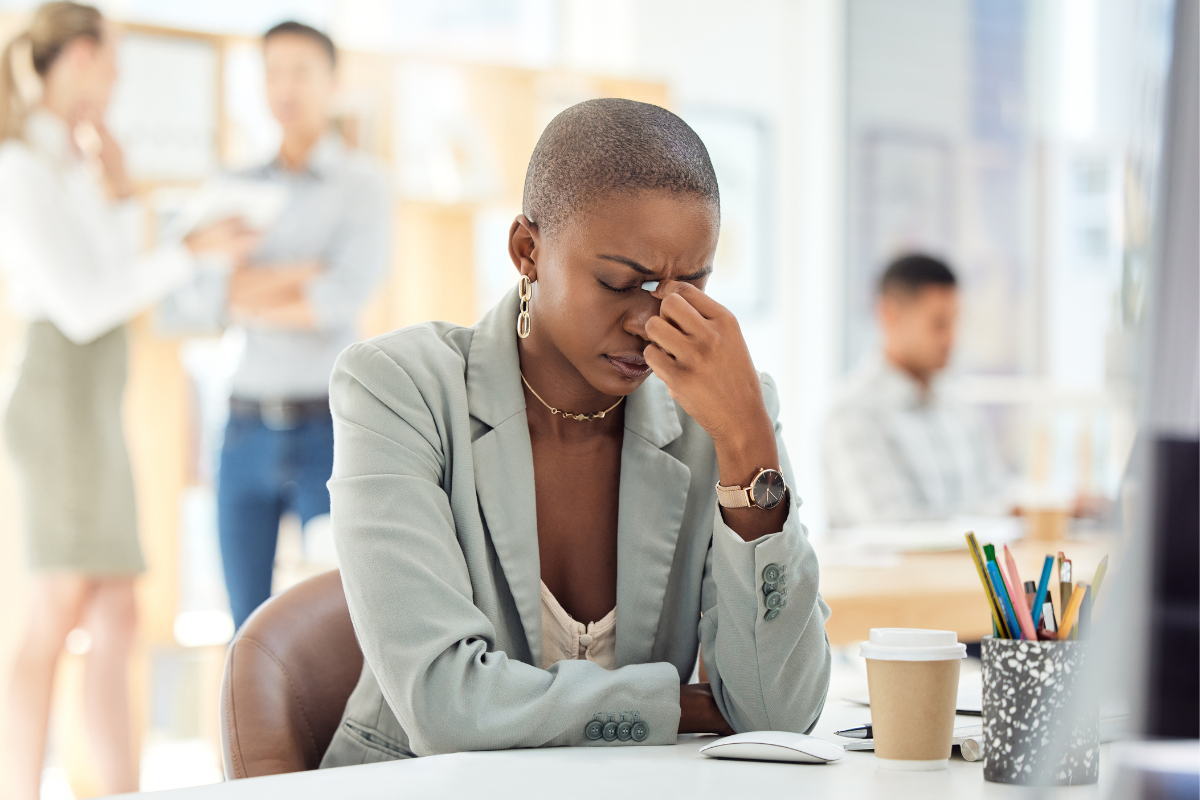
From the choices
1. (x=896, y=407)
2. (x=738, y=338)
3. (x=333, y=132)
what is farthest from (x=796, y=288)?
(x=738, y=338)

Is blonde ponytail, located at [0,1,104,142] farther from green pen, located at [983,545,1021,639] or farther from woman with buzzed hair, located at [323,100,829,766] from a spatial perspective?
green pen, located at [983,545,1021,639]

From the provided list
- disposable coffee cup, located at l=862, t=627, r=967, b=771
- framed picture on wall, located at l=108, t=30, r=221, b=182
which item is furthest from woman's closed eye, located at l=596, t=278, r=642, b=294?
framed picture on wall, located at l=108, t=30, r=221, b=182

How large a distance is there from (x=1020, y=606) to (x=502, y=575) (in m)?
0.57

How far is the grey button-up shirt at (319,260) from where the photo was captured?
10.8 feet

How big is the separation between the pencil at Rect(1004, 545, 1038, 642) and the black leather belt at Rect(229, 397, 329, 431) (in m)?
2.52

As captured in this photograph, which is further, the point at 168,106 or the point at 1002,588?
the point at 168,106

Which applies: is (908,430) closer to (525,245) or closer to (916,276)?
(916,276)

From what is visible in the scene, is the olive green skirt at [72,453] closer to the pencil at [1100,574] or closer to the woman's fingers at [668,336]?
the woman's fingers at [668,336]

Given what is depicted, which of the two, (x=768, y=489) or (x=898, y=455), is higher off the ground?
(x=768, y=489)

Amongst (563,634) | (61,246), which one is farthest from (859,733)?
(61,246)

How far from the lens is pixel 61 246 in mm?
3166

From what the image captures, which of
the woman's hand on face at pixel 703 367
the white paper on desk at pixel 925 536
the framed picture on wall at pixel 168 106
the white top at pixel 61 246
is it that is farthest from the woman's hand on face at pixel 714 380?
the framed picture on wall at pixel 168 106

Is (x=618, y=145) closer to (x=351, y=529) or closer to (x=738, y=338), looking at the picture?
(x=738, y=338)

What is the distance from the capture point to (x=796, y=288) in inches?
218
